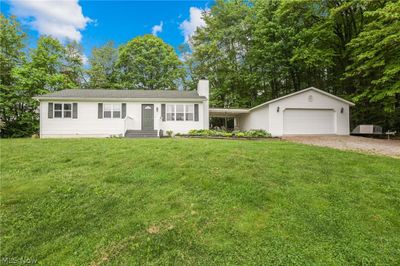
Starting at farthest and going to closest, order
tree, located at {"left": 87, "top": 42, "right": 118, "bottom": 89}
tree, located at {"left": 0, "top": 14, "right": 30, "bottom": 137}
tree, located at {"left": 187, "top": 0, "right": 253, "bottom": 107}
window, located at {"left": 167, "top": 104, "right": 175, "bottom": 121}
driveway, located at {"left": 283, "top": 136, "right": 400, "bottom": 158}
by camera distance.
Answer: tree, located at {"left": 87, "top": 42, "right": 118, "bottom": 89}, tree, located at {"left": 187, "top": 0, "right": 253, "bottom": 107}, tree, located at {"left": 0, "top": 14, "right": 30, "bottom": 137}, window, located at {"left": 167, "top": 104, "right": 175, "bottom": 121}, driveway, located at {"left": 283, "top": 136, "right": 400, "bottom": 158}

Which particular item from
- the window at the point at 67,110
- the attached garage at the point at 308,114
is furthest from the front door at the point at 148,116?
the attached garage at the point at 308,114

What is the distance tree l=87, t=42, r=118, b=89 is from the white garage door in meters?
19.8

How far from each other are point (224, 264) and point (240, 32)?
939 inches

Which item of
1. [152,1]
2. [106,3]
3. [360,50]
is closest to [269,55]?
[360,50]

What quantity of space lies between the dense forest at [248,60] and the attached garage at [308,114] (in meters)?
1.41

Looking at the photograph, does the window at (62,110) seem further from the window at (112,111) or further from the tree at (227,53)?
the tree at (227,53)

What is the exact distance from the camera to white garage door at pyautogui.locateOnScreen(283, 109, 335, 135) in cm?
1438

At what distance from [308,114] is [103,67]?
24.8m

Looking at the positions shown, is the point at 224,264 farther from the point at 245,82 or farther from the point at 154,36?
the point at 154,36

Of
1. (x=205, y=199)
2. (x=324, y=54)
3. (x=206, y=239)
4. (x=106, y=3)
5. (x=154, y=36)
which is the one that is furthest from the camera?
(x=154, y=36)

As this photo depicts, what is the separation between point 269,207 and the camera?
11.5ft

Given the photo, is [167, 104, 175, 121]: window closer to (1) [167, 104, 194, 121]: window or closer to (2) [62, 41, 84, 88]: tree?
(1) [167, 104, 194, 121]: window

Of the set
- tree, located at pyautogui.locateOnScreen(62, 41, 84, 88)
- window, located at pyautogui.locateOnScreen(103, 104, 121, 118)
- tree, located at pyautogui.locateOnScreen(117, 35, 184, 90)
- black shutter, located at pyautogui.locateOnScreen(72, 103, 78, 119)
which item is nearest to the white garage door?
window, located at pyautogui.locateOnScreen(103, 104, 121, 118)

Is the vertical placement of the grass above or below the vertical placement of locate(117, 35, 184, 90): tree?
below
